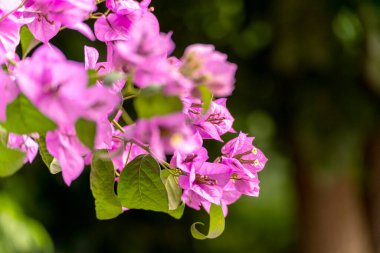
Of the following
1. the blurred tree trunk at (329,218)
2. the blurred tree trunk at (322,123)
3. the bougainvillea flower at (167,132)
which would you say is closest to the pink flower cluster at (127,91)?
the bougainvillea flower at (167,132)

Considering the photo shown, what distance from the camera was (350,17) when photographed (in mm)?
3123

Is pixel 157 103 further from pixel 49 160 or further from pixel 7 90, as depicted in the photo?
pixel 49 160

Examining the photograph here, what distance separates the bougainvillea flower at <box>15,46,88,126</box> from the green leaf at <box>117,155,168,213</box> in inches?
7.0

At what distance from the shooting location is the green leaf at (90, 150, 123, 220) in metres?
0.55

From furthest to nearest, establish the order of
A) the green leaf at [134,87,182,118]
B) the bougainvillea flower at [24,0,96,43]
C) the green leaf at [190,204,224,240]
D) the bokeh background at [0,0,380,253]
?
1. the bokeh background at [0,0,380,253]
2. the green leaf at [190,204,224,240]
3. the bougainvillea flower at [24,0,96,43]
4. the green leaf at [134,87,182,118]

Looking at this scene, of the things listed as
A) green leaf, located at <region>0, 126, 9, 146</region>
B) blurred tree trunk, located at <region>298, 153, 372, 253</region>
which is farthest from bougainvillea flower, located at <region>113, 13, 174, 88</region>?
blurred tree trunk, located at <region>298, 153, 372, 253</region>

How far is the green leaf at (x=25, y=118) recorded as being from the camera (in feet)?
1.39

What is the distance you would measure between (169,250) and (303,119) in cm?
132

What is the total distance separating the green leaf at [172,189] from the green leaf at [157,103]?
0.21m

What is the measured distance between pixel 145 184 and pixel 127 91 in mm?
157

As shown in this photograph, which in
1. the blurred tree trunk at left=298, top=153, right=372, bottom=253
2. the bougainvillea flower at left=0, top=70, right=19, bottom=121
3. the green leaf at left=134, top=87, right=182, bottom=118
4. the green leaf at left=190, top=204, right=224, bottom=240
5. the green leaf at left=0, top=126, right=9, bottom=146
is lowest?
the blurred tree trunk at left=298, top=153, right=372, bottom=253

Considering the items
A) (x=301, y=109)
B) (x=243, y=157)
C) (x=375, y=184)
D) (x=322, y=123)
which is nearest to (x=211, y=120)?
(x=243, y=157)

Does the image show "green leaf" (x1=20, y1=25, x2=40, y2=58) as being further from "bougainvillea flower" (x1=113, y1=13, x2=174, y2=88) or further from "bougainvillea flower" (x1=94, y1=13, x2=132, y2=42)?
"bougainvillea flower" (x1=113, y1=13, x2=174, y2=88)

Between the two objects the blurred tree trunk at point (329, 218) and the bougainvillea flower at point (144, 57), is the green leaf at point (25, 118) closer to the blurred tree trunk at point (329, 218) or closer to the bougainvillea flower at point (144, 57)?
the bougainvillea flower at point (144, 57)
